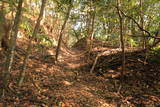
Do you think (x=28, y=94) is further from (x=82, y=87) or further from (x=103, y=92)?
(x=103, y=92)

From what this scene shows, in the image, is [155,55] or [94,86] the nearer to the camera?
[94,86]

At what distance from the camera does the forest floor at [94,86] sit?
5.12 m

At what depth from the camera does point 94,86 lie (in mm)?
7434

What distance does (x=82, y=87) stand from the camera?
698cm

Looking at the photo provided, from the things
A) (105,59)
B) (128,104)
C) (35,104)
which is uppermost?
(105,59)

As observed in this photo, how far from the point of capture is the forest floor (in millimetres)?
5122

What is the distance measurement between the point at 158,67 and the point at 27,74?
740cm

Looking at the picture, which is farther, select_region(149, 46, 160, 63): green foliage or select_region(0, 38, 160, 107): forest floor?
select_region(149, 46, 160, 63): green foliage

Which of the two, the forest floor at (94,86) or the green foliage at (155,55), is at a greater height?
the green foliage at (155,55)

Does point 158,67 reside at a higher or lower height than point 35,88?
higher

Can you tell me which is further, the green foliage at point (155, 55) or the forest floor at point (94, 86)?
the green foliage at point (155, 55)

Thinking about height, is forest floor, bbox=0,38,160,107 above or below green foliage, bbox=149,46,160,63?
below

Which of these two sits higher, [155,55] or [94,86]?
[155,55]

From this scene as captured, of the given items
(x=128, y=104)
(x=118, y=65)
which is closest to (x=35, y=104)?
(x=128, y=104)
